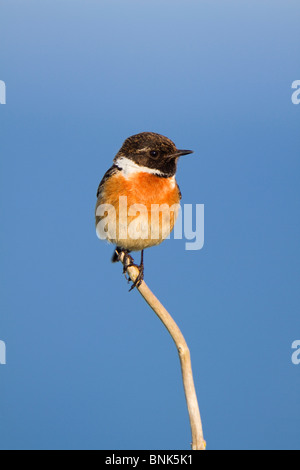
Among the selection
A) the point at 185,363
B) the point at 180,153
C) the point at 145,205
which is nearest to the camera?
the point at 185,363

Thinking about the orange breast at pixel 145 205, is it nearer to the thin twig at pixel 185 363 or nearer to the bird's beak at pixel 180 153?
the bird's beak at pixel 180 153

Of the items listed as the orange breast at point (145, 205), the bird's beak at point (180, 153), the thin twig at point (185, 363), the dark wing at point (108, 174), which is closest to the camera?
the thin twig at point (185, 363)

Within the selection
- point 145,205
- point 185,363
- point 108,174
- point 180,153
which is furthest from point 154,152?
point 185,363

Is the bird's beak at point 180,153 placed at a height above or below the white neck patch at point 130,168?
below

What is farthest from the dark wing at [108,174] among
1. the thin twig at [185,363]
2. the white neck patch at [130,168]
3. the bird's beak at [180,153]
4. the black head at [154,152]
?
the thin twig at [185,363]

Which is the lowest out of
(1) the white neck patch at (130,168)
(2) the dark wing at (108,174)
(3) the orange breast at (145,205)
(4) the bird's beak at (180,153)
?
(3) the orange breast at (145,205)

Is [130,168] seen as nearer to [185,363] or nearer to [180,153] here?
[180,153]

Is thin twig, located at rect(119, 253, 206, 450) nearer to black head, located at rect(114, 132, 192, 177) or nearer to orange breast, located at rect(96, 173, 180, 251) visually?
orange breast, located at rect(96, 173, 180, 251)
